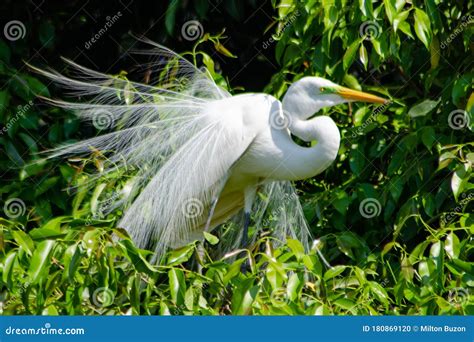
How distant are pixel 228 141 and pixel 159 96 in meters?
0.28

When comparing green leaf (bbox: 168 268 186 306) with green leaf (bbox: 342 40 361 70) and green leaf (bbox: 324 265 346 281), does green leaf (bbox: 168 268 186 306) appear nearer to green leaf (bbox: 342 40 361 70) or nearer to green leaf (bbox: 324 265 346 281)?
green leaf (bbox: 324 265 346 281)

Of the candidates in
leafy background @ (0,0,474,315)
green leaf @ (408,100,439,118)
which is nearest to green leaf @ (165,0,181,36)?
leafy background @ (0,0,474,315)

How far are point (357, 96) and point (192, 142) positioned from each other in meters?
0.54

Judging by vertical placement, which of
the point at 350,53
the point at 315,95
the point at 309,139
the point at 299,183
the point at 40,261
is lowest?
the point at 40,261

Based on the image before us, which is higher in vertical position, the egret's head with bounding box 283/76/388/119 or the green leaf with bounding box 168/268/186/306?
the egret's head with bounding box 283/76/388/119

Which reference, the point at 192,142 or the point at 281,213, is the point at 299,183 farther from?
the point at 192,142

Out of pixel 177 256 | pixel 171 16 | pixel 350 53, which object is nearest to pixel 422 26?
pixel 350 53

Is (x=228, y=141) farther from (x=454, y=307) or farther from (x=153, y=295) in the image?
(x=454, y=307)

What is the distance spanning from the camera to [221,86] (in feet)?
11.0

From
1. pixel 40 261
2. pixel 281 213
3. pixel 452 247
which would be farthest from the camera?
pixel 281 213

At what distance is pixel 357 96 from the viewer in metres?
3.02

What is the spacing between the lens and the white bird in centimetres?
309

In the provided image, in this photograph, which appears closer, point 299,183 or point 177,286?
point 177,286

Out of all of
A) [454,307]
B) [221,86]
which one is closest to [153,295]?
[454,307]
